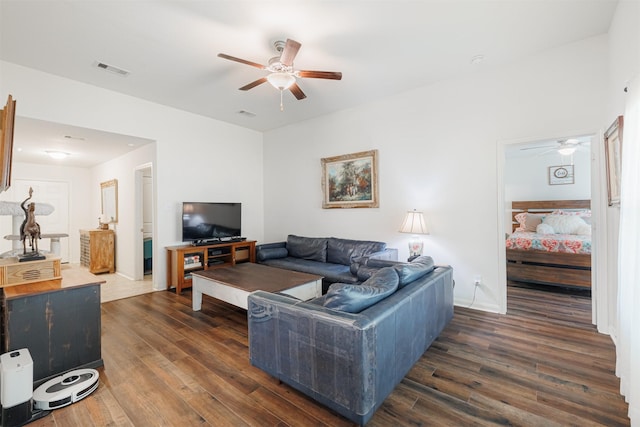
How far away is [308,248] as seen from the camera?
485 centimetres

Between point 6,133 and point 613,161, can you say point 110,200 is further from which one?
point 613,161

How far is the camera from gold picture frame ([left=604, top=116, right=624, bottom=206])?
7.66ft

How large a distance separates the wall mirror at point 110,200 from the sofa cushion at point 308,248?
156 inches

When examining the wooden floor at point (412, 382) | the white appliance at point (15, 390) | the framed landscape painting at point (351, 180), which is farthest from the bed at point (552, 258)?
the white appliance at point (15, 390)

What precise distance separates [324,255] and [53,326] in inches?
130

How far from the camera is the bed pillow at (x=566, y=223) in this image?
16.5 feet

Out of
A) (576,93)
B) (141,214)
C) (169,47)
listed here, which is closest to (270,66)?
(169,47)

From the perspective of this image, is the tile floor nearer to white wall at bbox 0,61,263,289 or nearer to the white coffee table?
white wall at bbox 0,61,263,289

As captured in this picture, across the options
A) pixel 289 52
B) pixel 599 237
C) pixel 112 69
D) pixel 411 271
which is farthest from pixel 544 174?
pixel 112 69

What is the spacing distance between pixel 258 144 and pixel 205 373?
491 cm

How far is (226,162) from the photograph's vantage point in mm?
5609

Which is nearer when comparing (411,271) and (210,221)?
(411,271)

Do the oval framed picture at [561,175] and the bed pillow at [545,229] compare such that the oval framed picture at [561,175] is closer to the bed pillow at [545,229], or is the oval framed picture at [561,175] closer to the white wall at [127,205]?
the bed pillow at [545,229]

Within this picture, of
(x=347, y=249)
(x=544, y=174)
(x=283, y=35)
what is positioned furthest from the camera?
(x=544, y=174)
